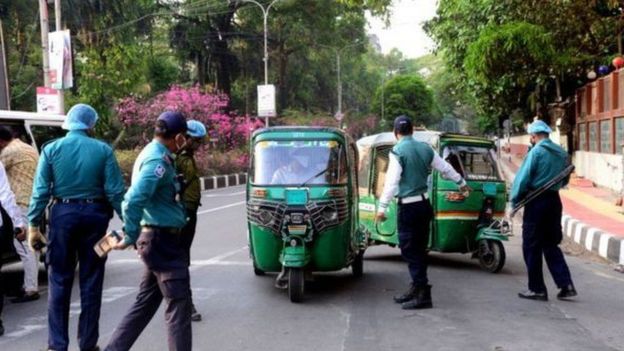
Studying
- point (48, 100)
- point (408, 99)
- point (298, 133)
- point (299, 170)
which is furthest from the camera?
point (408, 99)

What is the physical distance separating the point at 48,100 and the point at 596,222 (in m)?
13.1

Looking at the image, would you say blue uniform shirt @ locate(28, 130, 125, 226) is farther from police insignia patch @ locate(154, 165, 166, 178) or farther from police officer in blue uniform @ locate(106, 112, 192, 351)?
police insignia patch @ locate(154, 165, 166, 178)

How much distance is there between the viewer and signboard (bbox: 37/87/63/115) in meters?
17.6

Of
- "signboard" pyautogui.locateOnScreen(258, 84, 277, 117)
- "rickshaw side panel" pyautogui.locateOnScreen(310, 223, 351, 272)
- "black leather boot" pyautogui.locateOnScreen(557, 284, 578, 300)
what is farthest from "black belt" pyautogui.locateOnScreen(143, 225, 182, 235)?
"signboard" pyautogui.locateOnScreen(258, 84, 277, 117)

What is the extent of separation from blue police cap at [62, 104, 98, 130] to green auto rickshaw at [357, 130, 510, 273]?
4895 mm

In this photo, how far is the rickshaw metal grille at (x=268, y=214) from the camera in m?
7.28

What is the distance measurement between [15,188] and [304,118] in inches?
1522

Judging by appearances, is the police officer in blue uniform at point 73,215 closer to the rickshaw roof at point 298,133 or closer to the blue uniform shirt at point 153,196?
the blue uniform shirt at point 153,196

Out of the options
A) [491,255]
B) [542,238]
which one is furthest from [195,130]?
[491,255]

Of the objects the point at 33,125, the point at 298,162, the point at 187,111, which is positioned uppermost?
the point at 187,111

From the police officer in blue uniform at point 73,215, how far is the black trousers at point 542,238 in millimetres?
4276

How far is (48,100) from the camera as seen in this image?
17.7 m

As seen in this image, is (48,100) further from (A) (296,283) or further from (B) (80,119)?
(B) (80,119)

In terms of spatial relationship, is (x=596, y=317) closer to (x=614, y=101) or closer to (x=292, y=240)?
(x=292, y=240)
